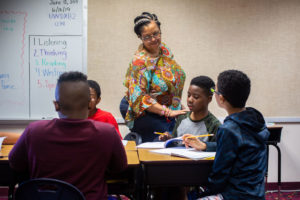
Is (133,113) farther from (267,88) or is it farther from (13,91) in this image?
(267,88)

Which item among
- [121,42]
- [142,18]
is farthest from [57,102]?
[121,42]

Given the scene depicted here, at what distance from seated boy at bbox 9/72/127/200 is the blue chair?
0.31 feet

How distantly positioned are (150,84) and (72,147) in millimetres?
1292

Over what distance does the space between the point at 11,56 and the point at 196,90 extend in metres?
2.29

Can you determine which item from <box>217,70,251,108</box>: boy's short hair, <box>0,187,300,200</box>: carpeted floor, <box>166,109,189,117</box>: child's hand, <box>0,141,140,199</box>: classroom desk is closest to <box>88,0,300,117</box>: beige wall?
<box>0,187,300,200</box>: carpeted floor

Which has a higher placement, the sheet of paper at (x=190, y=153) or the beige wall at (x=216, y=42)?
the beige wall at (x=216, y=42)

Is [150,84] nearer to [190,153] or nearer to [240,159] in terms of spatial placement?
[190,153]

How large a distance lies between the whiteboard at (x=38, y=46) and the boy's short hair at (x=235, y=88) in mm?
2024

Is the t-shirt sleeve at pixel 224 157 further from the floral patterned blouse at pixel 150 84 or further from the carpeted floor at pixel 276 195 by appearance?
the carpeted floor at pixel 276 195

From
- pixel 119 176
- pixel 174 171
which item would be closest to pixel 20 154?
pixel 119 176

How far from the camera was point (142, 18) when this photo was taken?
98.3 inches

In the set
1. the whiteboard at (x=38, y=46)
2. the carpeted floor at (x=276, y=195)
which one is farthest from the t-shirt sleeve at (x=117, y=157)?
the carpeted floor at (x=276, y=195)

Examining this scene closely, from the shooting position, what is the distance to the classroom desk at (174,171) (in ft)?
5.23

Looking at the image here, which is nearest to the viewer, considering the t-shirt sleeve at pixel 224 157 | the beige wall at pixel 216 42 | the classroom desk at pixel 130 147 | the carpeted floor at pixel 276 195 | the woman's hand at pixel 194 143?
the t-shirt sleeve at pixel 224 157
